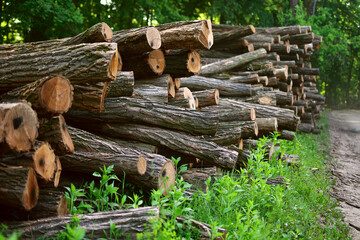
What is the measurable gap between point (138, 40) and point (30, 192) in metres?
2.53

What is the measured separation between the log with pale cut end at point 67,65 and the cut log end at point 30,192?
116 centimetres

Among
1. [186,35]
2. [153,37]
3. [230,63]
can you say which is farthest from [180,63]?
[230,63]

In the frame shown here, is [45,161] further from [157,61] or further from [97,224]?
[157,61]

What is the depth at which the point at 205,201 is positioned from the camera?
3.95 meters

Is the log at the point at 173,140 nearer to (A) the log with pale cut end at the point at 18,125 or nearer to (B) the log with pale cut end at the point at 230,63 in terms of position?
(A) the log with pale cut end at the point at 18,125

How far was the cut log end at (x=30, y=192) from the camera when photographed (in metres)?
2.93

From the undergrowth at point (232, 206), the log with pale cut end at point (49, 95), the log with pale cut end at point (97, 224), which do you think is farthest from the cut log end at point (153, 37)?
the log with pale cut end at point (97, 224)

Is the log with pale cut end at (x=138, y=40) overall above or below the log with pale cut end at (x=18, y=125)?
above

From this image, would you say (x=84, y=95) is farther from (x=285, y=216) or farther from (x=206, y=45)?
(x=285, y=216)

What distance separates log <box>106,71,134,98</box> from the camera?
4.65m

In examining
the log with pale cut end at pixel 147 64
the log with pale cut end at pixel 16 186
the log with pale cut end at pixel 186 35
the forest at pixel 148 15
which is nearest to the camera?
the log with pale cut end at pixel 16 186

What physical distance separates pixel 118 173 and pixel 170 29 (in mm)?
2196

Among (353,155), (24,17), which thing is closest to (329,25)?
(353,155)

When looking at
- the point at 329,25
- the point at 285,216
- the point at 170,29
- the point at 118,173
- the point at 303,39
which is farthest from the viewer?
the point at 329,25
